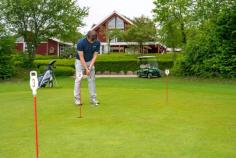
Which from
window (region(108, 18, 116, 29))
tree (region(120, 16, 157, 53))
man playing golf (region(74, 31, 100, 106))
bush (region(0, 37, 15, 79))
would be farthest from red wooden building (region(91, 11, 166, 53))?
man playing golf (region(74, 31, 100, 106))

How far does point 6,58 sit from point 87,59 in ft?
80.3

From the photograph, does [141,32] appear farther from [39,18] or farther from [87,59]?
[87,59]

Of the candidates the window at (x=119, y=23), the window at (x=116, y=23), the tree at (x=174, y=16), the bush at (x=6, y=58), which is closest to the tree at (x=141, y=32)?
the window at (x=119, y=23)

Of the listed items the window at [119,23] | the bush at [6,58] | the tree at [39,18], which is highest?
the window at [119,23]

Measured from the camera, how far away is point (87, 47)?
12.8 m

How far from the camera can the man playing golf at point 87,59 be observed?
12.6 metres

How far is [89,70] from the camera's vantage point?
12.7 metres

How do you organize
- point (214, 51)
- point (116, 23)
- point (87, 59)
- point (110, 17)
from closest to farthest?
point (87, 59) < point (214, 51) < point (116, 23) < point (110, 17)

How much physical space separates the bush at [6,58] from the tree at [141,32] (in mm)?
34111

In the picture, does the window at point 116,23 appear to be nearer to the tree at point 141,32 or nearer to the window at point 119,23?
the window at point 119,23

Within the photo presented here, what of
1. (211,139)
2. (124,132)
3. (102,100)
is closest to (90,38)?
(102,100)

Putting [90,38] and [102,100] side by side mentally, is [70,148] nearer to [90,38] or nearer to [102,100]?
[90,38]

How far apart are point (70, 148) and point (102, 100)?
6989mm

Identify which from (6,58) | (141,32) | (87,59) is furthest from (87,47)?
(141,32)
